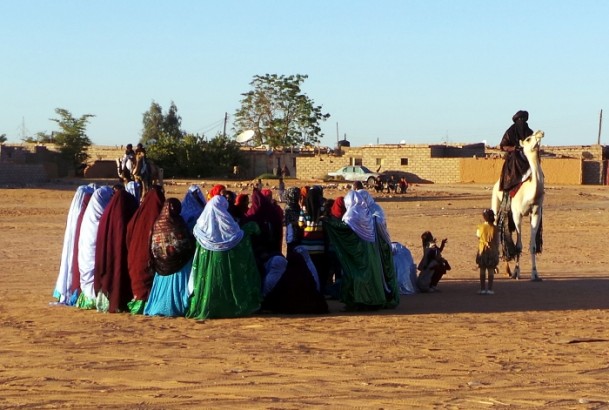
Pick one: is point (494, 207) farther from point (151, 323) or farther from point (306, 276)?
point (151, 323)

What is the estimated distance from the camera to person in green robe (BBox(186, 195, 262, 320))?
11180 millimetres

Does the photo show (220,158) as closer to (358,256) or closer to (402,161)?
(402,161)

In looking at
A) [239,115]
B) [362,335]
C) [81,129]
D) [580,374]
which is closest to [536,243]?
[362,335]

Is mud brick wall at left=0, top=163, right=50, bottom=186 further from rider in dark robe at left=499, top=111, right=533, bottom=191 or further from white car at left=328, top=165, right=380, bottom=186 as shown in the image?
rider in dark robe at left=499, top=111, right=533, bottom=191

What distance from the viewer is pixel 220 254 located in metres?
11.2

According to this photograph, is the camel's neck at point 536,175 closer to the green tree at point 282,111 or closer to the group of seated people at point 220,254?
the group of seated people at point 220,254

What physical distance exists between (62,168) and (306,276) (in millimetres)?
49860

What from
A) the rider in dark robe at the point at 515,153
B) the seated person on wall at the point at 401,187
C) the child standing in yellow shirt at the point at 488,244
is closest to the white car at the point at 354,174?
the seated person on wall at the point at 401,187

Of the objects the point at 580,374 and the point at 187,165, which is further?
the point at 187,165

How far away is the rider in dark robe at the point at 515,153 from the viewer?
1627 cm

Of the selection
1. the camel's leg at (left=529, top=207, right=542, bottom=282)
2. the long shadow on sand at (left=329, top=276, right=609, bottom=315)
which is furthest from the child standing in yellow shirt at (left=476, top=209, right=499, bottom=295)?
the camel's leg at (left=529, top=207, right=542, bottom=282)

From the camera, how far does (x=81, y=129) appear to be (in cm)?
6438

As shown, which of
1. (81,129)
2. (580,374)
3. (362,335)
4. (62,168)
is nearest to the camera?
(580,374)

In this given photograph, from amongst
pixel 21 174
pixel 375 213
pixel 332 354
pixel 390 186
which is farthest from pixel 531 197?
pixel 21 174
